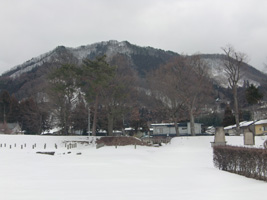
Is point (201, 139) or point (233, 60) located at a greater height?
point (233, 60)

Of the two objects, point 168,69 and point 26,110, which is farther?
point 26,110

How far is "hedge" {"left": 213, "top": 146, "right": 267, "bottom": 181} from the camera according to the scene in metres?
11.1

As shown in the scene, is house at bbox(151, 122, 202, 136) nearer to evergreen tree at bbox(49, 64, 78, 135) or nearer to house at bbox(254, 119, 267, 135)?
house at bbox(254, 119, 267, 135)

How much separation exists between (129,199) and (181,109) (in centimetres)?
3996

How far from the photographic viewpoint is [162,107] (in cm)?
4603

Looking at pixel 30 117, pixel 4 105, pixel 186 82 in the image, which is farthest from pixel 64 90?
pixel 4 105

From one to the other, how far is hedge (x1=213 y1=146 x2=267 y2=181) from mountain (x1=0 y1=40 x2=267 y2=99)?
29.7 m

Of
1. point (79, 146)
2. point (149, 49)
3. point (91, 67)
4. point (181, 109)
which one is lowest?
point (79, 146)

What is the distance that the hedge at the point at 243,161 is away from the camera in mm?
11109

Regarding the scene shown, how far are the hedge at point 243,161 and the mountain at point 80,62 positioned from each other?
2972cm

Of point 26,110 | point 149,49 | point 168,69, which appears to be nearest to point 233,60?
point 168,69

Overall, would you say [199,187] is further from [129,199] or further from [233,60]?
[233,60]

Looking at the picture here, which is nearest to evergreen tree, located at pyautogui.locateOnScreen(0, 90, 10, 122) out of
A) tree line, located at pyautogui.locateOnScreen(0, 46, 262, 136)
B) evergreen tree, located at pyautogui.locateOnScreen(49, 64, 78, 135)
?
tree line, located at pyautogui.locateOnScreen(0, 46, 262, 136)

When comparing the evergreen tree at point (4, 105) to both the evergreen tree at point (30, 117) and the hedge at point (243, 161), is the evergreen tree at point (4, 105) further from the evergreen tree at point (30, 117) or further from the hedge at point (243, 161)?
the hedge at point (243, 161)
